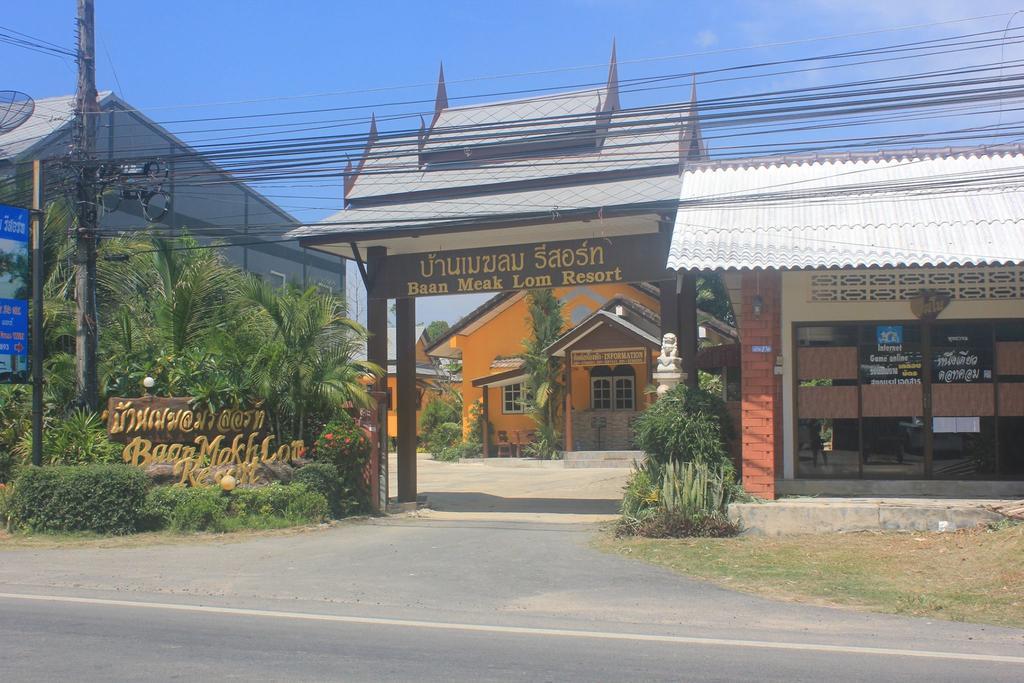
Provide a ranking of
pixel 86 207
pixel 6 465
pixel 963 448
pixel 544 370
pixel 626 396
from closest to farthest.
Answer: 1. pixel 963 448
2. pixel 86 207
3. pixel 6 465
4. pixel 544 370
5. pixel 626 396

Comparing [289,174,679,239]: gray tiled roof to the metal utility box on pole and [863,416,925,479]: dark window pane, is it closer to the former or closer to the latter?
the metal utility box on pole

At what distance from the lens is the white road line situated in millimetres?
7141

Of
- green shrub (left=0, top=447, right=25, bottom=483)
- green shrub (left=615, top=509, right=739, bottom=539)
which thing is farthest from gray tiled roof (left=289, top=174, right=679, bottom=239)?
green shrub (left=0, top=447, right=25, bottom=483)

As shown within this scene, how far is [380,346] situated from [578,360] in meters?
13.2

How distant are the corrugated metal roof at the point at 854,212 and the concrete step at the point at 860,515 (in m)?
3.24

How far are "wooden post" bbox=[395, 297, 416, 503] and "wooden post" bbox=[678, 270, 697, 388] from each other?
5058mm

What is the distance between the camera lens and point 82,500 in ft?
45.4

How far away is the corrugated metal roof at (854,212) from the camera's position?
13.0 m

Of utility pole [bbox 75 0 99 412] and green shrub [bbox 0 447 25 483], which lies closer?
utility pole [bbox 75 0 99 412]

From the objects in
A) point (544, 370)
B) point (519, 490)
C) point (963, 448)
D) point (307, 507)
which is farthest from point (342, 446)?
point (544, 370)

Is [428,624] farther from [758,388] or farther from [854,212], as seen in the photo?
[854,212]

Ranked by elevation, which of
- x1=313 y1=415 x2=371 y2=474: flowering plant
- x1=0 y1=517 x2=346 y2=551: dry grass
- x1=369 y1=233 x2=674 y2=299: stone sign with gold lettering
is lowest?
x1=0 y1=517 x2=346 y2=551: dry grass

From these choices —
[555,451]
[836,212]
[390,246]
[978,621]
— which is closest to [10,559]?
[390,246]

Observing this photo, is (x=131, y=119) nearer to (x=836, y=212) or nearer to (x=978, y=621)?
(x=836, y=212)
